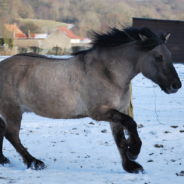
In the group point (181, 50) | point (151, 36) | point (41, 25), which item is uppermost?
point (151, 36)

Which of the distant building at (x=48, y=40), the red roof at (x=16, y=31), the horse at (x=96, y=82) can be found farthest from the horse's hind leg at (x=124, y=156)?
the red roof at (x=16, y=31)

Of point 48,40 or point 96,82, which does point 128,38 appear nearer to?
point 96,82

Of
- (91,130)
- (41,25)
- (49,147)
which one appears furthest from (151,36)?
(41,25)

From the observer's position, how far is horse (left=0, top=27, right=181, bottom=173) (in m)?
3.47

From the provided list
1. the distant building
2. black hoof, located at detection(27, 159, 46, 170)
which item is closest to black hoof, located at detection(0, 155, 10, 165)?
black hoof, located at detection(27, 159, 46, 170)

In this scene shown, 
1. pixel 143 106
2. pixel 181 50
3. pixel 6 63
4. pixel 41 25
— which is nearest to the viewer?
pixel 6 63

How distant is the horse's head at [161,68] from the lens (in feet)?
11.0

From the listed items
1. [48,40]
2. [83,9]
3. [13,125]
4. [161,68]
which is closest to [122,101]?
[161,68]

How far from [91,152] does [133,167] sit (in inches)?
45.4

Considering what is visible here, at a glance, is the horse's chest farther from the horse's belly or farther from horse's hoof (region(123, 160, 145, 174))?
horse's hoof (region(123, 160, 145, 174))

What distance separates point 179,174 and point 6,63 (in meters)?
3.07

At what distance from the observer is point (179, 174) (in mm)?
3688

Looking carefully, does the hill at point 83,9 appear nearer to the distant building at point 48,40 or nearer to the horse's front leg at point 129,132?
the distant building at point 48,40

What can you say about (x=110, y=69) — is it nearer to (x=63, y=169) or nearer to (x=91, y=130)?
(x=63, y=169)
